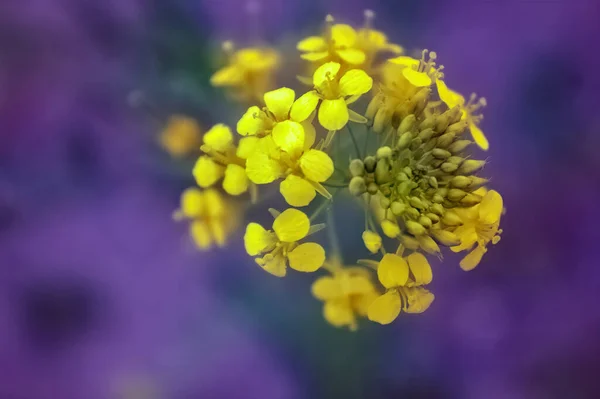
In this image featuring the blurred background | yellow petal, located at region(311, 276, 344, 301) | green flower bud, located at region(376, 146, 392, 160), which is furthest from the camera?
the blurred background

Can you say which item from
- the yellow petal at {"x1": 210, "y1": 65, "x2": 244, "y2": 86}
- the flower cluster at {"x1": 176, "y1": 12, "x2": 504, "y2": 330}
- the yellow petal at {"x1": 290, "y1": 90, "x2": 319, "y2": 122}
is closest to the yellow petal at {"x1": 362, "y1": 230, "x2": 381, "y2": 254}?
the flower cluster at {"x1": 176, "y1": 12, "x2": 504, "y2": 330}

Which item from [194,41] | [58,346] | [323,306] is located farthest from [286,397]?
[194,41]

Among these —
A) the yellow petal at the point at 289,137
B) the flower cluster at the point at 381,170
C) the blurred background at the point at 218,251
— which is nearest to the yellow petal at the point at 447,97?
the flower cluster at the point at 381,170

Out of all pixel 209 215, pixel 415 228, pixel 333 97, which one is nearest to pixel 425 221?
pixel 415 228

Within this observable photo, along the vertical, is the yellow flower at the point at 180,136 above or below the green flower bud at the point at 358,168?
above

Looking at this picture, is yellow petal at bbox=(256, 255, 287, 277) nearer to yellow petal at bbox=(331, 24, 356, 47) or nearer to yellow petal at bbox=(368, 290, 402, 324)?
yellow petal at bbox=(368, 290, 402, 324)

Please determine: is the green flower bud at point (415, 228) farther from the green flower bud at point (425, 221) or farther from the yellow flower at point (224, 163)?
the yellow flower at point (224, 163)

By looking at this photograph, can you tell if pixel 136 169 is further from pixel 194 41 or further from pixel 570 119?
pixel 570 119
